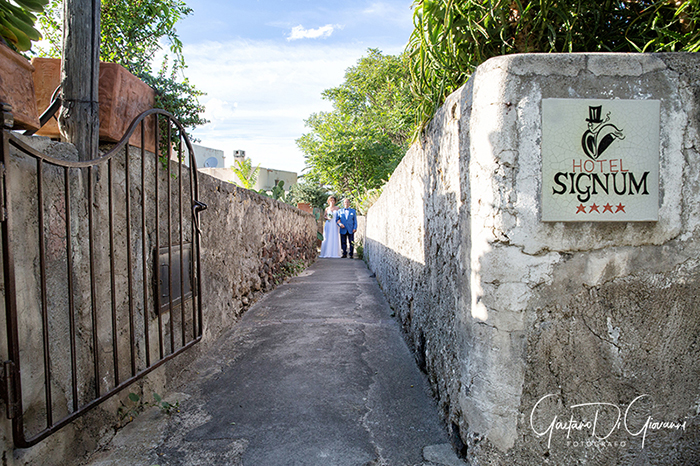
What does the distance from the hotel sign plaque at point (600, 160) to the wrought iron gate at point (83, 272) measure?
6.20 ft

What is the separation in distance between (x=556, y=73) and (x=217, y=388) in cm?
244

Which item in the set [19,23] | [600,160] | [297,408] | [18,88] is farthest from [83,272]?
[600,160]

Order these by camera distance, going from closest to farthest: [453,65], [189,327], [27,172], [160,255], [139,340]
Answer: [27,172] → [453,65] → [139,340] → [160,255] → [189,327]

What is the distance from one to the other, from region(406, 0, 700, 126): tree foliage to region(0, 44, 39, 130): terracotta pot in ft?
5.69

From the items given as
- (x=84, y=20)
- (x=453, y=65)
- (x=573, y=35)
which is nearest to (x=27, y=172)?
(x=84, y=20)

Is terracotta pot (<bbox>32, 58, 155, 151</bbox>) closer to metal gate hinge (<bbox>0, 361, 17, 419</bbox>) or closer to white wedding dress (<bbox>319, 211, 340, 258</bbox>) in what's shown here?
metal gate hinge (<bbox>0, 361, 17, 419</bbox>)

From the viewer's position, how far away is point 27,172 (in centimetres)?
154

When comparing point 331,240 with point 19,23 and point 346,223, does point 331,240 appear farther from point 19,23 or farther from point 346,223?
point 19,23

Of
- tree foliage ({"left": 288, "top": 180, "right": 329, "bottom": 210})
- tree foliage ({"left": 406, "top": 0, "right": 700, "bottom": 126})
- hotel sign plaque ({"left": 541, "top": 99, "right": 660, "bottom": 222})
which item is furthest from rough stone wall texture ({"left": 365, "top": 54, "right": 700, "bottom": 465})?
tree foliage ({"left": 288, "top": 180, "right": 329, "bottom": 210})

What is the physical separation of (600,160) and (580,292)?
526 millimetres

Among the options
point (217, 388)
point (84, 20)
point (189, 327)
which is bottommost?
point (217, 388)

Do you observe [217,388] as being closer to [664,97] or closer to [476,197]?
[476,197]

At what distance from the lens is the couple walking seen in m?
10.9

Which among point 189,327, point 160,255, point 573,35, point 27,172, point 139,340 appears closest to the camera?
point 27,172
